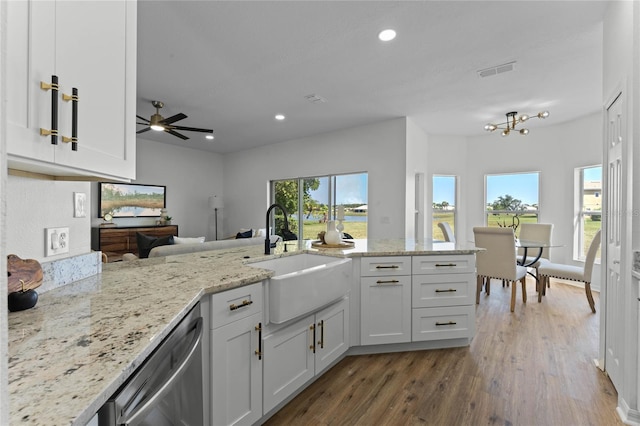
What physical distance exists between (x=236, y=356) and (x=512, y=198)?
591 cm

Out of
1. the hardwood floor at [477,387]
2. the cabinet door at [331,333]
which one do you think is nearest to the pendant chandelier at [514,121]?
the hardwood floor at [477,387]

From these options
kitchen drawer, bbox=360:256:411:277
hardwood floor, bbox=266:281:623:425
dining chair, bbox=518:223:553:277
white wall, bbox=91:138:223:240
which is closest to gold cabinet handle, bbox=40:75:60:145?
hardwood floor, bbox=266:281:623:425

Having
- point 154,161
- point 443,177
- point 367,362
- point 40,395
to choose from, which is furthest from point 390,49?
point 154,161

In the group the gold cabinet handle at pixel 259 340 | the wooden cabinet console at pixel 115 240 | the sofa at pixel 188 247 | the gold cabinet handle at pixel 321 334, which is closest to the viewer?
the gold cabinet handle at pixel 259 340

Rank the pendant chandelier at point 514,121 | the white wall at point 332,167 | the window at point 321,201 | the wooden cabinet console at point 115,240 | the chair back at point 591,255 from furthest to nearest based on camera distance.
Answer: the window at point 321,201
the wooden cabinet console at point 115,240
the white wall at point 332,167
the pendant chandelier at point 514,121
the chair back at point 591,255

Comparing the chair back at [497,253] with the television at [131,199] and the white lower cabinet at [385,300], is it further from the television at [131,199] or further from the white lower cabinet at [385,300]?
the television at [131,199]

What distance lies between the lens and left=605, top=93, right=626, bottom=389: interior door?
177 centimetres

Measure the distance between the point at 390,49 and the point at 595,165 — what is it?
4.20 m

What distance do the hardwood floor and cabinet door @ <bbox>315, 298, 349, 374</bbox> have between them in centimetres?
15

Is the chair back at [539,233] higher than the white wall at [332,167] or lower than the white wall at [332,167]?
lower

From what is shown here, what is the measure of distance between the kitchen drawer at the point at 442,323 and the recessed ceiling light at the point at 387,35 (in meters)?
2.33

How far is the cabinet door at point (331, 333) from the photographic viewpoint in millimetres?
1934

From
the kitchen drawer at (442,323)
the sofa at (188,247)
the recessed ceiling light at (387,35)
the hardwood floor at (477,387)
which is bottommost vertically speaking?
the hardwood floor at (477,387)

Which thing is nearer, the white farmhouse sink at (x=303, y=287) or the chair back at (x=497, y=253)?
the white farmhouse sink at (x=303, y=287)
